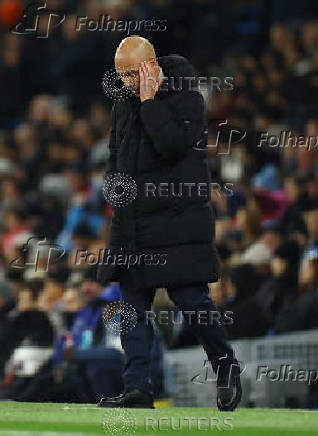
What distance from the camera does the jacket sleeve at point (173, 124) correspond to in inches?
301

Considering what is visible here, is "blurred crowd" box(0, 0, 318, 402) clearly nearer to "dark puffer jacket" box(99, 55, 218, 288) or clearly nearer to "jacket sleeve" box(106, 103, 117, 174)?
"dark puffer jacket" box(99, 55, 218, 288)

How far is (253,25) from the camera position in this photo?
16188mm

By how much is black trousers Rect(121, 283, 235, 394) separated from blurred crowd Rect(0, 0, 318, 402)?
2.15 meters

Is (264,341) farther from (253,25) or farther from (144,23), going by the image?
(253,25)

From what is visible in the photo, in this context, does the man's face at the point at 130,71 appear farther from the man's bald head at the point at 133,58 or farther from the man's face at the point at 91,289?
the man's face at the point at 91,289

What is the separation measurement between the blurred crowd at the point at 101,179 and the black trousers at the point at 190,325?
2147 mm

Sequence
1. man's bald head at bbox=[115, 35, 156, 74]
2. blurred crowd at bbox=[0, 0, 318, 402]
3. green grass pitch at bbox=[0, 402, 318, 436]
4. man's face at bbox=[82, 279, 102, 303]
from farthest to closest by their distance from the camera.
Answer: man's face at bbox=[82, 279, 102, 303] < blurred crowd at bbox=[0, 0, 318, 402] < man's bald head at bbox=[115, 35, 156, 74] < green grass pitch at bbox=[0, 402, 318, 436]

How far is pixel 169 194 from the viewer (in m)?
7.75

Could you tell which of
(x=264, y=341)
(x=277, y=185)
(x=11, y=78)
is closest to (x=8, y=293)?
(x=277, y=185)

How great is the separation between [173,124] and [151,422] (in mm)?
1566

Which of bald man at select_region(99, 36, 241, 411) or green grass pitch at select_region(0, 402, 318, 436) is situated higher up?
bald man at select_region(99, 36, 241, 411)

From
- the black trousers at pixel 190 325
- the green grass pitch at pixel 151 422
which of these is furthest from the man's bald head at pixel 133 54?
the green grass pitch at pixel 151 422

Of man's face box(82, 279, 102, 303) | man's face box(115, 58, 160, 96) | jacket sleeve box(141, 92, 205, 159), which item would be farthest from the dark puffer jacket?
man's face box(82, 279, 102, 303)

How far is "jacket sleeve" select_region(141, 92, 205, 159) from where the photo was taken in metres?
7.64
